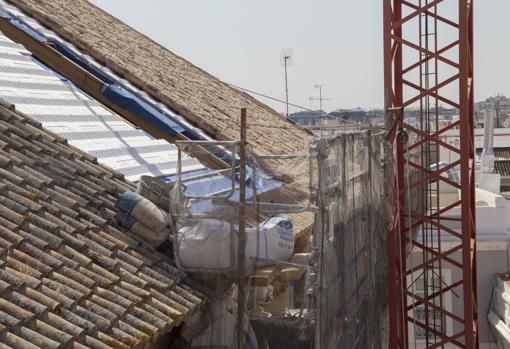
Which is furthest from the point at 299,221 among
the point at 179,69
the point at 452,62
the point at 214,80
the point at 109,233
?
the point at 214,80

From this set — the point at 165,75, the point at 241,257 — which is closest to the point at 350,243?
the point at 241,257

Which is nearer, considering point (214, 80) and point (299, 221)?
point (299, 221)

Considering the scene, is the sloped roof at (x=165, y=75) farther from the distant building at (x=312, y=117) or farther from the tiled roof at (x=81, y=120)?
the tiled roof at (x=81, y=120)

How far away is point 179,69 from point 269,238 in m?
10.3

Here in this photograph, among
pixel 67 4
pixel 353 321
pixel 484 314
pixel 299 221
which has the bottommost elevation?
pixel 484 314

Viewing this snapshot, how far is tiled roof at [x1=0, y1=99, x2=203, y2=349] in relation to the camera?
17.1 feet

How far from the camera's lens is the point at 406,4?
13.2 m

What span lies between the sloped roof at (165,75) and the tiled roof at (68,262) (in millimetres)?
3813

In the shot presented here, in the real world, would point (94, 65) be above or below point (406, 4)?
below

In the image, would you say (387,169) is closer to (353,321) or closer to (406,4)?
(406,4)

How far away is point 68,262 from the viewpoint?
20.0 ft

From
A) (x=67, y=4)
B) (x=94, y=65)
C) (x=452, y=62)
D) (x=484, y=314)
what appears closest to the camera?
(x=94, y=65)

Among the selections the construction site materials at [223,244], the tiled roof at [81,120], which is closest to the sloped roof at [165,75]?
the tiled roof at [81,120]

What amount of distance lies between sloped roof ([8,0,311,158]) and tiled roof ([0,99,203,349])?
12.5 ft
